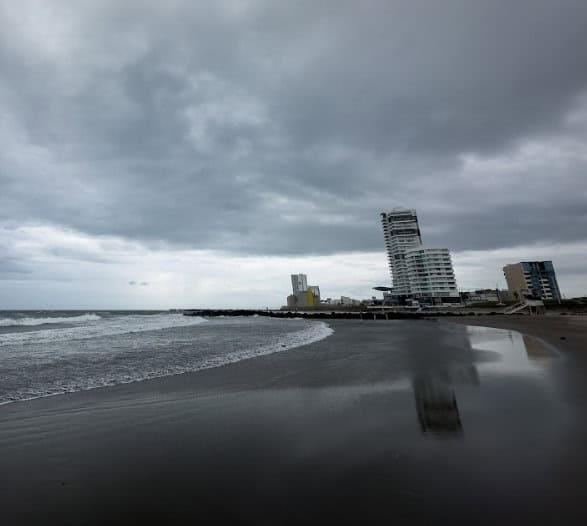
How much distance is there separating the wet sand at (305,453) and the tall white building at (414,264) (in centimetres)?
11502

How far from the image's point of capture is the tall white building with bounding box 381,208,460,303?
119m

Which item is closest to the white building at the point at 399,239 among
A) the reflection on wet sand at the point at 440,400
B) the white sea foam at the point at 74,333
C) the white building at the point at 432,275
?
the white building at the point at 432,275

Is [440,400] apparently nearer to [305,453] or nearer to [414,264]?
[305,453]

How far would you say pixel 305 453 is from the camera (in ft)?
16.7

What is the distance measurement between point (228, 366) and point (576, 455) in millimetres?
11321

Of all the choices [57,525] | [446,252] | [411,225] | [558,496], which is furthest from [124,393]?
[411,225]

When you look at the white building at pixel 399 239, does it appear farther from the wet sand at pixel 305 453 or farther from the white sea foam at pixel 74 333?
the wet sand at pixel 305 453

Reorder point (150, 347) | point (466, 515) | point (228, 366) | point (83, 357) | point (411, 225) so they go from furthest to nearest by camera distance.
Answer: point (411, 225) → point (150, 347) → point (83, 357) → point (228, 366) → point (466, 515)

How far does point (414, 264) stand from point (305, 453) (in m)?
129

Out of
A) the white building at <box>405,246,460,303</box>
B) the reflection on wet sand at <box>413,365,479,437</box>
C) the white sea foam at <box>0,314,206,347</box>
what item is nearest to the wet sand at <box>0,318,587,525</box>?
the reflection on wet sand at <box>413,365,479,437</box>

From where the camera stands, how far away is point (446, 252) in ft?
397

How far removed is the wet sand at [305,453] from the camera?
3592 millimetres

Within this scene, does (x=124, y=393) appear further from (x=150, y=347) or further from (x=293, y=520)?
(x=150, y=347)

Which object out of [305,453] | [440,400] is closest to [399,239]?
[440,400]
